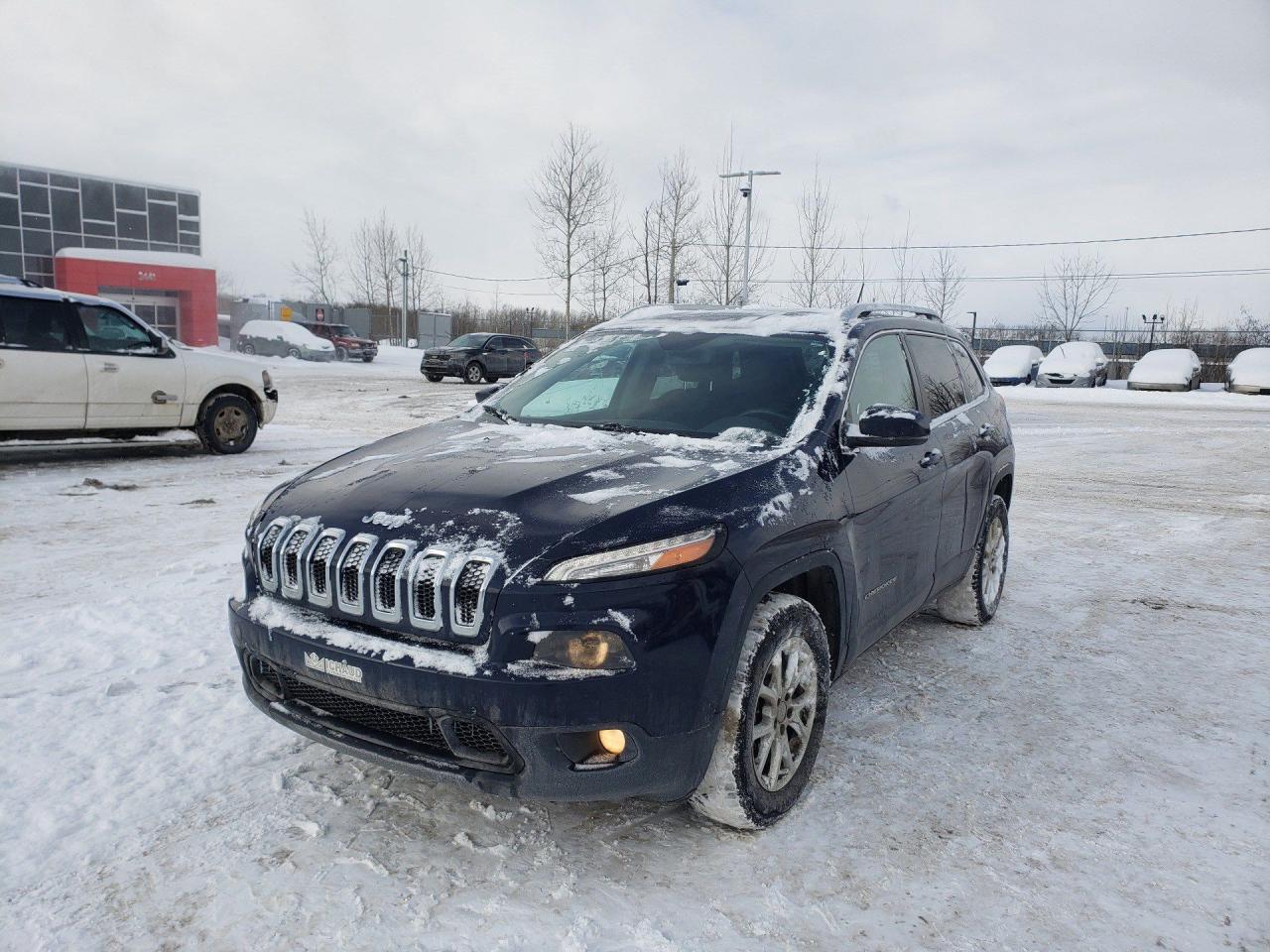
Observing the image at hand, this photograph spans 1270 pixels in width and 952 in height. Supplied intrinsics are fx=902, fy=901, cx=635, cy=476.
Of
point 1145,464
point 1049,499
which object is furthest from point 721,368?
point 1145,464

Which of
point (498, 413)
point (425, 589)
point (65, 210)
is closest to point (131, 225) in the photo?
point (65, 210)

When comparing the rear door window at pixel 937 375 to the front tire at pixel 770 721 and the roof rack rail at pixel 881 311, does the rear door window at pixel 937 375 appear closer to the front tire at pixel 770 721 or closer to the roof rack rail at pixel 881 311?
the roof rack rail at pixel 881 311

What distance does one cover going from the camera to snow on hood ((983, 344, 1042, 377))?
30.1 meters

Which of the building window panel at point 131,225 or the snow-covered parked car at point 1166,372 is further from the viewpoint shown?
the building window panel at point 131,225

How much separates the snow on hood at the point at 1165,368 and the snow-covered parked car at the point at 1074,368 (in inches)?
46.5

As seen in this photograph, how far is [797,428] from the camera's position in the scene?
337cm

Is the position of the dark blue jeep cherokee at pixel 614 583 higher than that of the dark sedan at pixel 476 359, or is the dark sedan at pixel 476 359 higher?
the dark sedan at pixel 476 359

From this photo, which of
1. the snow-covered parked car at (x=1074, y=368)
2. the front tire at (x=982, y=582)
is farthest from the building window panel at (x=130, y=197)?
the front tire at (x=982, y=582)

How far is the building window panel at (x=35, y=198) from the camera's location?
1383 inches

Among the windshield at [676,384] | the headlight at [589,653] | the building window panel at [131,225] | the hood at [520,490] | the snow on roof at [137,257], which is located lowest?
the headlight at [589,653]

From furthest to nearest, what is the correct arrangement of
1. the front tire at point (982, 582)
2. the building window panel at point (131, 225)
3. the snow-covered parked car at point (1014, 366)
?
the building window panel at point (131, 225), the snow-covered parked car at point (1014, 366), the front tire at point (982, 582)

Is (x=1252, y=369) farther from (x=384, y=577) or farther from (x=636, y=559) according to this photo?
(x=384, y=577)

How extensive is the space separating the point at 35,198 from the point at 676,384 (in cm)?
4083

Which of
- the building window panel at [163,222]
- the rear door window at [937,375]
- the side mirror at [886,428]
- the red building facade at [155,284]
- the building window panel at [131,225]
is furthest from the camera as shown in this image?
the building window panel at [163,222]
